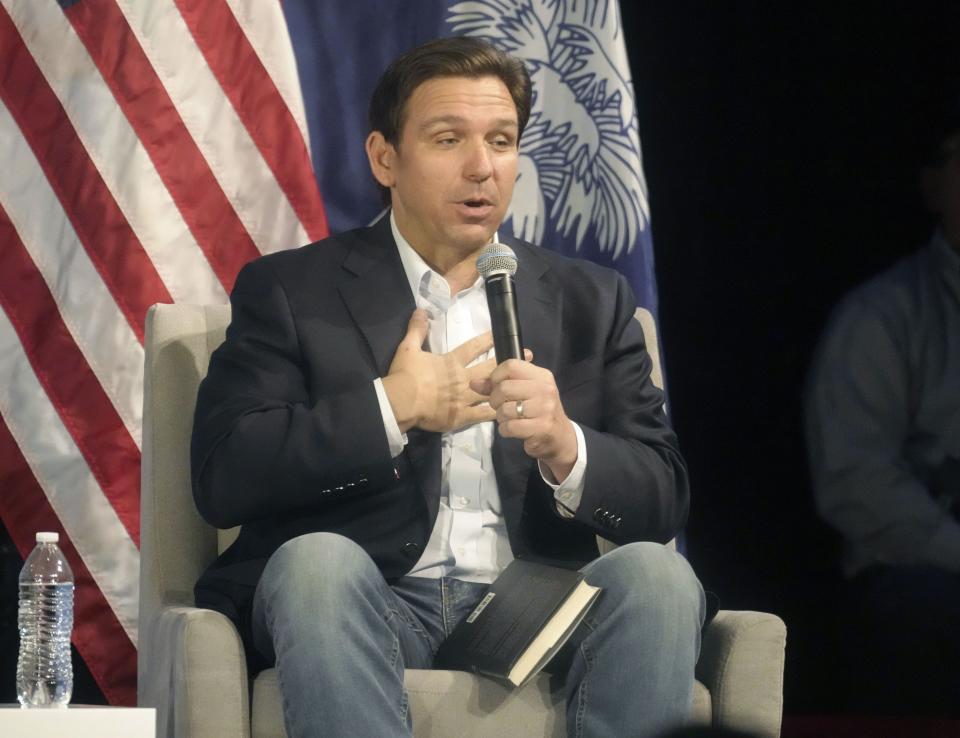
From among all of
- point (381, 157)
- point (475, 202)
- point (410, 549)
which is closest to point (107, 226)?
point (381, 157)

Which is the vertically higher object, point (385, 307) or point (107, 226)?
point (107, 226)

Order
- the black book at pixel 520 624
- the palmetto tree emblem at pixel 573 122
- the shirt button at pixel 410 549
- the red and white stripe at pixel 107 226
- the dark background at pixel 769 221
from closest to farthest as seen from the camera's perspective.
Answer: the black book at pixel 520 624 < the shirt button at pixel 410 549 < the red and white stripe at pixel 107 226 < the palmetto tree emblem at pixel 573 122 < the dark background at pixel 769 221

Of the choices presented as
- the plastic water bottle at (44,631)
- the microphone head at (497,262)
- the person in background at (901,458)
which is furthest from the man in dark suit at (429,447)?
the person in background at (901,458)

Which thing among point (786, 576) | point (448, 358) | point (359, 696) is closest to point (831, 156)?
point (786, 576)

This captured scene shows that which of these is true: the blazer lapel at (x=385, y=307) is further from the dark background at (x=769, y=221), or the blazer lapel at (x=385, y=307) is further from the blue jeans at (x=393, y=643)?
the dark background at (x=769, y=221)

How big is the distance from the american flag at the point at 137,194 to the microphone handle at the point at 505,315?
1066mm

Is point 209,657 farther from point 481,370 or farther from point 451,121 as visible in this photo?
point 451,121

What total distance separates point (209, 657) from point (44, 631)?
0.58 meters

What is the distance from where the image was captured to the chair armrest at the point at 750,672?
182 centimetres

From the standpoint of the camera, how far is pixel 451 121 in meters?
2.16

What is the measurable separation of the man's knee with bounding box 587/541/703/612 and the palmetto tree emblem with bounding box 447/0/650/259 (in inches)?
46.3

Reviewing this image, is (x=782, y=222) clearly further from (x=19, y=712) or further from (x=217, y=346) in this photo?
(x=19, y=712)

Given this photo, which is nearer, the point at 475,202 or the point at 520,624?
the point at 520,624

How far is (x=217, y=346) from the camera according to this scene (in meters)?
2.25
